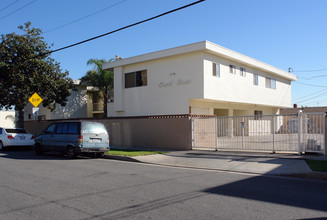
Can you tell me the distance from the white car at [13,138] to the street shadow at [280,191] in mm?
14629

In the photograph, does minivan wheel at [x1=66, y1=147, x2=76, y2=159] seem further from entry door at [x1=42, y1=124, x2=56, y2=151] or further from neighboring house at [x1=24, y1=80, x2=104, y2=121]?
neighboring house at [x1=24, y1=80, x2=104, y2=121]

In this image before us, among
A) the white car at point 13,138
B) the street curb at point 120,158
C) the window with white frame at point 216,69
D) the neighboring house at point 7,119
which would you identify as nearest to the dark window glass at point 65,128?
the street curb at point 120,158

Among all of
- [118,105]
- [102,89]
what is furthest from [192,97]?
[102,89]

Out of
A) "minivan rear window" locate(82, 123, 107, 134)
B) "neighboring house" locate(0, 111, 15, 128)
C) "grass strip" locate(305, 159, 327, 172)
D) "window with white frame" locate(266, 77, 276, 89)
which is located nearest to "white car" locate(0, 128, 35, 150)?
"minivan rear window" locate(82, 123, 107, 134)

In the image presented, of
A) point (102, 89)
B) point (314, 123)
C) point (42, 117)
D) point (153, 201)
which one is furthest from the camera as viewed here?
point (42, 117)

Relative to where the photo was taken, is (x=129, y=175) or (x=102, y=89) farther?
(x=102, y=89)

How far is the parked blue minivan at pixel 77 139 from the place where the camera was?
14.0m

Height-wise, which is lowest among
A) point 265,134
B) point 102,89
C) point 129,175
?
point 129,175

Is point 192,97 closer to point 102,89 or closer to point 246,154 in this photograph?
point 246,154

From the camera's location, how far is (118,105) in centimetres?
2578

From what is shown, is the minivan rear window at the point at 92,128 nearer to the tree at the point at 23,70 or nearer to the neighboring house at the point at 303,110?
the tree at the point at 23,70

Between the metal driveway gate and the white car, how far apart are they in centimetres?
1024

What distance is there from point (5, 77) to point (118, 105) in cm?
871

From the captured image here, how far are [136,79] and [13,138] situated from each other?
10.4 metres
